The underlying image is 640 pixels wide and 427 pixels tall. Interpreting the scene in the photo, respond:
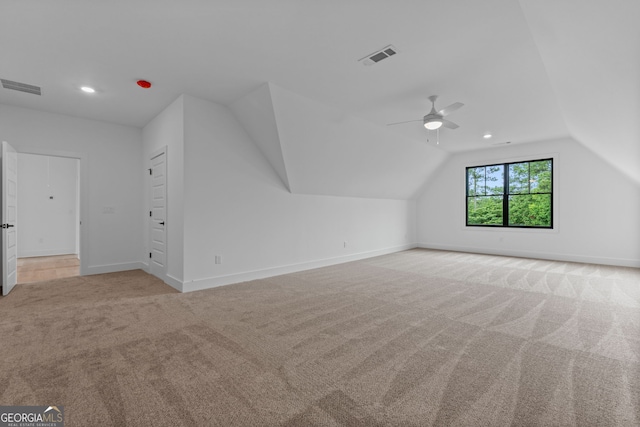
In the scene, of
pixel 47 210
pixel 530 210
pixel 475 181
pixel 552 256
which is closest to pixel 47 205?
pixel 47 210

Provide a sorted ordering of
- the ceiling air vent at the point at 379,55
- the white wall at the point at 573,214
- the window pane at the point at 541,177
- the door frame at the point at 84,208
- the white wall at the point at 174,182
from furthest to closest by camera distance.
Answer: the window pane at the point at 541,177 → the white wall at the point at 573,214 → the door frame at the point at 84,208 → the white wall at the point at 174,182 → the ceiling air vent at the point at 379,55

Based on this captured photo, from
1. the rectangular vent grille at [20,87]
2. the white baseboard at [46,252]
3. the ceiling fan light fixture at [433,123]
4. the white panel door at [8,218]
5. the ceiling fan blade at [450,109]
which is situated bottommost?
the white baseboard at [46,252]

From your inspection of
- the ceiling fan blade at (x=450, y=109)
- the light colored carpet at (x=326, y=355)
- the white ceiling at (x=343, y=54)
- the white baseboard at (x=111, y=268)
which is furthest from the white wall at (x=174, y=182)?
the ceiling fan blade at (x=450, y=109)

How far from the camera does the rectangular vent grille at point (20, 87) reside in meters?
3.64

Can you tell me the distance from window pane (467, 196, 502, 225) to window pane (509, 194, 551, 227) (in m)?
0.30

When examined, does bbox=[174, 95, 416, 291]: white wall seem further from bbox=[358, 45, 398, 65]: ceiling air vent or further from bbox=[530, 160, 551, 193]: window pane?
bbox=[530, 160, 551, 193]: window pane

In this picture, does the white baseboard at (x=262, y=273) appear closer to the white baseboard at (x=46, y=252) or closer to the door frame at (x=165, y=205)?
the door frame at (x=165, y=205)

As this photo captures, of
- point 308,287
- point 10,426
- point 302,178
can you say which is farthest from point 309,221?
point 10,426

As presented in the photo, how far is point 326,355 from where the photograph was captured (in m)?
2.23

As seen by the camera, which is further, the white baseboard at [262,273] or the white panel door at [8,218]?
the white baseboard at [262,273]

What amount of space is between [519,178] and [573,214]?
4.55ft

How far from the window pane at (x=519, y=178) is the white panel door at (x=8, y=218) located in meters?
10.1

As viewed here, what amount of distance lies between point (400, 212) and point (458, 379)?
6781 mm

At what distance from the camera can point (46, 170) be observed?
7270 mm
